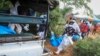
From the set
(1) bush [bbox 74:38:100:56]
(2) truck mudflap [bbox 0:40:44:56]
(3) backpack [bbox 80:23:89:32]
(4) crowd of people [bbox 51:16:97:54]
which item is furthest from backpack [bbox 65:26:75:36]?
(2) truck mudflap [bbox 0:40:44:56]

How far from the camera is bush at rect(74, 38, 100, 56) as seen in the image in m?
10.8

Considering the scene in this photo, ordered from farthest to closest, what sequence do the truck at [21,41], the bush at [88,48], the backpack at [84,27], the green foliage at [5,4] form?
the backpack at [84,27]
the bush at [88,48]
the green foliage at [5,4]
the truck at [21,41]

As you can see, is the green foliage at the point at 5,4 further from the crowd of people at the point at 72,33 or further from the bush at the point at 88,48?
the crowd of people at the point at 72,33

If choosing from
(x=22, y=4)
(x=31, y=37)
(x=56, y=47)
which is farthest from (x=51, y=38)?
(x=31, y=37)

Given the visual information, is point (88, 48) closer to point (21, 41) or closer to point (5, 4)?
point (5, 4)

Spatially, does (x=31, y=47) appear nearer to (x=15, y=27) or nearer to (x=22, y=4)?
(x=15, y=27)

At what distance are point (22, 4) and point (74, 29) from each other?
8.09 m

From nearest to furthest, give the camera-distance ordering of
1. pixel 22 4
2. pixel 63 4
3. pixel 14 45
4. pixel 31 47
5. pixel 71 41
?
pixel 14 45, pixel 31 47, pixel 22 4, pixel 71 41, pixel 63 4

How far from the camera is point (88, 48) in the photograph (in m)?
10.9

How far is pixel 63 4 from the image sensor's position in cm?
2009

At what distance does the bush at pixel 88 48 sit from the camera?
1084cm

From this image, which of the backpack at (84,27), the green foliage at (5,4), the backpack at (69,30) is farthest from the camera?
the backpack at (84,27)

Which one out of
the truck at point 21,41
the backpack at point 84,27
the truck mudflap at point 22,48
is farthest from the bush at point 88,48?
the backpack at point 84,27

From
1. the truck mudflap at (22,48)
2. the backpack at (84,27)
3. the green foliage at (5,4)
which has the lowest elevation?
the backpack at (84,27)
